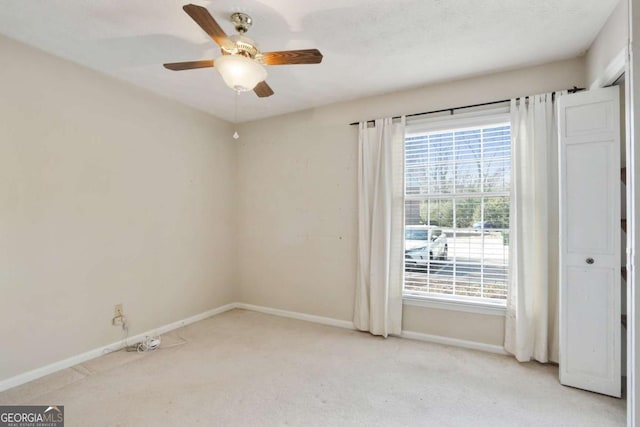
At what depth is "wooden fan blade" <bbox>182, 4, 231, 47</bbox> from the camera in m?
1.50

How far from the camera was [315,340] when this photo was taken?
129 inches

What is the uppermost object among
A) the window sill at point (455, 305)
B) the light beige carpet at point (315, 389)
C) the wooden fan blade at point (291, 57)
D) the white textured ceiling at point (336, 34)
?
the white textured ceiling at point (336, 34)

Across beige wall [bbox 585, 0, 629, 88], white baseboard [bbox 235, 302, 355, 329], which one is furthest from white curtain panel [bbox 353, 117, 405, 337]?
beige wall [bbox 585, 0, 629, 88]

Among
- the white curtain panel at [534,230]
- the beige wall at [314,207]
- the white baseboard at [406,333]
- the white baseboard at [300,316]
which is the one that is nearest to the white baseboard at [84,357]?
the white baseboard at [300,316]

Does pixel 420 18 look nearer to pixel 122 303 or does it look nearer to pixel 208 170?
pixel 208 170

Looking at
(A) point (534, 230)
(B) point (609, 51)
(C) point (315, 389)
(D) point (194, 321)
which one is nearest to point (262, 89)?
(C) point (315, 389)

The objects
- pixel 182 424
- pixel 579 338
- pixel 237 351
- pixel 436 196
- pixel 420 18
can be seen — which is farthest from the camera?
pixel 436 196

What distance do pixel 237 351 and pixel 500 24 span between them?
349 cm

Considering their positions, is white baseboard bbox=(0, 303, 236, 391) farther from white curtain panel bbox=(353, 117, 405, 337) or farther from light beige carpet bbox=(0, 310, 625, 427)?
white curtain panel bbox=(353, 117, 405, 337)

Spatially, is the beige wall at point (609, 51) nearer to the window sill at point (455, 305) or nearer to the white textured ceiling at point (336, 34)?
the white textured ceiling at point (336, 34)

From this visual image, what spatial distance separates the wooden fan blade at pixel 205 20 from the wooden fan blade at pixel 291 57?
0.84ft

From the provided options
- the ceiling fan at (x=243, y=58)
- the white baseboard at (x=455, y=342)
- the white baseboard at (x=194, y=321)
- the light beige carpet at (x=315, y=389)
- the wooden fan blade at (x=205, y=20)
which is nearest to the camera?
the wooden fan blade at (x=205, y=20)

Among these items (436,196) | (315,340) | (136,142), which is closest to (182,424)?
(315,340)

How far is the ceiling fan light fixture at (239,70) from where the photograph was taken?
72.0 inches
